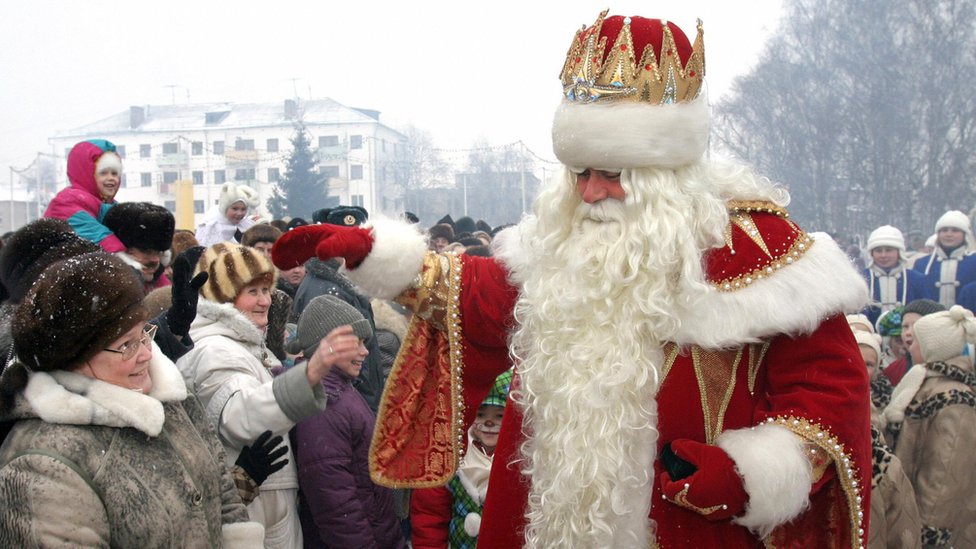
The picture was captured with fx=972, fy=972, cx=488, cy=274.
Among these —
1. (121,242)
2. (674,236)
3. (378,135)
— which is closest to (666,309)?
(674,236)

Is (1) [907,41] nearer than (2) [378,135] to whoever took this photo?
Yes

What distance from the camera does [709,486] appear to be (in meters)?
2.64

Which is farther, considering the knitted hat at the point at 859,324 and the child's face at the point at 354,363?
the knitted hat at the point at 859,324

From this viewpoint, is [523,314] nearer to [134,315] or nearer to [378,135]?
[134,315]

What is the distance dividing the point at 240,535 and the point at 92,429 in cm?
65

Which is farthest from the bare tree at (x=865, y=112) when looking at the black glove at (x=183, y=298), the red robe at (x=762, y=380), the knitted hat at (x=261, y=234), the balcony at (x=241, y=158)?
the red robe at (x=762, y=380)

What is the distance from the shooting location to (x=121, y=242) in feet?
16.5

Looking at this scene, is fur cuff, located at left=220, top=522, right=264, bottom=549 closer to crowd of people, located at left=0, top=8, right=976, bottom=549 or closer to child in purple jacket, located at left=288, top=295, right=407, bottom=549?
crowd of people, located at left=0, top=8, right=976, bottom=549

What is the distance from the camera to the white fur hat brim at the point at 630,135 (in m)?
2.83

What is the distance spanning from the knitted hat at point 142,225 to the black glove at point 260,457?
1810 millimetres

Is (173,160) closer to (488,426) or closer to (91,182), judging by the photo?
(91,182)

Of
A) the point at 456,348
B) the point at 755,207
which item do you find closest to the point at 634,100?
the point at 755,207

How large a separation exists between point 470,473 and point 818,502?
4.85ft

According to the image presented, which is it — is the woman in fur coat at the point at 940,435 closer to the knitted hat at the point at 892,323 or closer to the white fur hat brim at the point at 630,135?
the knitted hat at the point at 892,323
